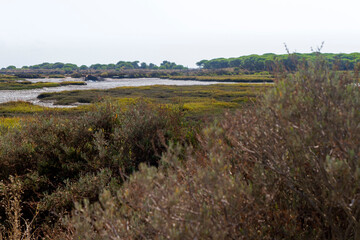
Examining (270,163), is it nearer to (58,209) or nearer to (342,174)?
(342,174)

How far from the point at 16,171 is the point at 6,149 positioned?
2.05 ft

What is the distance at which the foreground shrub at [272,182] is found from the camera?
289 centimetres

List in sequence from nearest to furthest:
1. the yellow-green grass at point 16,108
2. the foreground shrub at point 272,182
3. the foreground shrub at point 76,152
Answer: the foreground shrub at point 272,182 < the foreground shrub at point 76,152 < the yellow-green grass at point 16,108

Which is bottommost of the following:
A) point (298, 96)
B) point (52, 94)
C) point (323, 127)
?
point (52, 94)

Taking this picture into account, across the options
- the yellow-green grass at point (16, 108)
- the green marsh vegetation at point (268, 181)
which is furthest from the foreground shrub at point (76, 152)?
the yellow-green grass at point (16, 108)

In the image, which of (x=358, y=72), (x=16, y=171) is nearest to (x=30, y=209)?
(x=16, y=171)

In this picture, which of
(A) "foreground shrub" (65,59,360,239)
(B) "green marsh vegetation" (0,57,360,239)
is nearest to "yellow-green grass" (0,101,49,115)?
(B) "green marsh vegetation" (0,57,360,239)

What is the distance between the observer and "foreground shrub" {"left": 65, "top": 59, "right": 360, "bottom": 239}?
2.89m

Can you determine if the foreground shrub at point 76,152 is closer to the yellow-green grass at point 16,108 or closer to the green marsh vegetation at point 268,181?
the green marsh vegetation at point 268,181

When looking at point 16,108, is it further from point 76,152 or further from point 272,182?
point 272,182

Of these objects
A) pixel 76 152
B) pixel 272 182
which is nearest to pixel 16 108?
pixel 76 152

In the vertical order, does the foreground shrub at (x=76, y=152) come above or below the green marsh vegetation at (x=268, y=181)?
below

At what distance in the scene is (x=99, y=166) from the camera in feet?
24.8

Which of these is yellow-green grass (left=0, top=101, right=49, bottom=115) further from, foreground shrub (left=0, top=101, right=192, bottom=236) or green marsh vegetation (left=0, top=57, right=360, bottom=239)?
green marsh vegetation (left=0, top=57, right=360, bottom=239)
